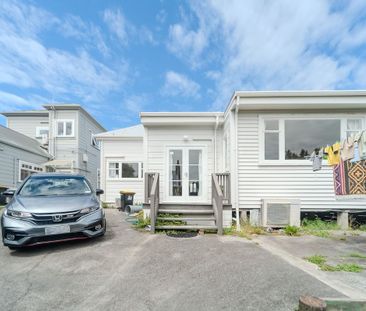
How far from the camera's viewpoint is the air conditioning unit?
261 inches

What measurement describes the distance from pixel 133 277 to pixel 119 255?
104 centimetres

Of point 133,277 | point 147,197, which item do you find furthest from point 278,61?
point 133,277

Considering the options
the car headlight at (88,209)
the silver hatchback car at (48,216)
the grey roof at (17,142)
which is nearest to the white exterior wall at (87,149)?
the grey roof at (17,142)

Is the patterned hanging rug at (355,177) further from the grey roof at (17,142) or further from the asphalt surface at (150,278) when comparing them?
the grey roof at (17,142)

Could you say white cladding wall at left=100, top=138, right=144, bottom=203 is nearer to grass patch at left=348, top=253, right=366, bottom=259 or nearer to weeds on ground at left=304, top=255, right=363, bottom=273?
weeds on ground at left=304, top=255, right=363, bottom=273

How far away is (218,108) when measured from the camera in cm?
871

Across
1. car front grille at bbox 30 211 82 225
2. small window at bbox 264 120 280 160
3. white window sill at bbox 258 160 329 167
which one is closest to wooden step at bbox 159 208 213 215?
white window sill at bbox 258 160 329 167

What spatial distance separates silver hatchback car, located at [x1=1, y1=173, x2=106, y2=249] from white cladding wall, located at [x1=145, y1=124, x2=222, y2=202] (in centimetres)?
328

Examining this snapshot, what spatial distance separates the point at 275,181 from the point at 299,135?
161cm

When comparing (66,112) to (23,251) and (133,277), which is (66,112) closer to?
(23,251)

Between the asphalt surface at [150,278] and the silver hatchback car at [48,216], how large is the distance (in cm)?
32

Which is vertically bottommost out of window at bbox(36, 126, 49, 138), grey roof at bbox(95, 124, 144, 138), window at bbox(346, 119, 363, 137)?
window at bbox(346, 119, 363, 137)

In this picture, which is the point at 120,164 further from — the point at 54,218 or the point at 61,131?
the point at 54,218

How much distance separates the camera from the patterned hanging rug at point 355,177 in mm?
5395
